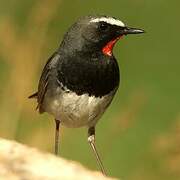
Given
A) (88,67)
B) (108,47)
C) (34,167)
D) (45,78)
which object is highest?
(108,47)

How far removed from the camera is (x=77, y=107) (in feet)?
20.0

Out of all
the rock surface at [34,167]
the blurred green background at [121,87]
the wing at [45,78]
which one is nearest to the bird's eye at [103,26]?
the wing at [45,78]

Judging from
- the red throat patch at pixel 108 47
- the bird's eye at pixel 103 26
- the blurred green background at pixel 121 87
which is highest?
the bird's eye at pixel 103 26

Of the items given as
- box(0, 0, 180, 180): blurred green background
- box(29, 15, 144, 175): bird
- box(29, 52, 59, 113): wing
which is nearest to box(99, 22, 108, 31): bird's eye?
box(29, 15, 144, 175): bird

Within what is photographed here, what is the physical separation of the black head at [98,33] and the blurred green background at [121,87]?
6.29 ft

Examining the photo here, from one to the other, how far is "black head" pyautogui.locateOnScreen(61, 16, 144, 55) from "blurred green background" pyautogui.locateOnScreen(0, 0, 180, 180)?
1918mm

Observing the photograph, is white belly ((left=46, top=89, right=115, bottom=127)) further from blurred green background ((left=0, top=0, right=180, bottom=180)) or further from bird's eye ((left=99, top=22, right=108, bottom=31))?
blurred green background ((left=0, top=0, right=180, bottom=180))

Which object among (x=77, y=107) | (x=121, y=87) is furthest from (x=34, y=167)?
(x=121, y=87)

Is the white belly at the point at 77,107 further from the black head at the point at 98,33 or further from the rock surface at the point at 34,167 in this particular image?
the rock surface at the point at 34,167

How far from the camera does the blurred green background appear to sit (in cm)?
808

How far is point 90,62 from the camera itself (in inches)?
239

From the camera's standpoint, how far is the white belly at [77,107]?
6.05 meters

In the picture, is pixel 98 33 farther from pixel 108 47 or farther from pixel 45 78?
pixel 45 78

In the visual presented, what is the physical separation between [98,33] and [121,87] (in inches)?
98.9
